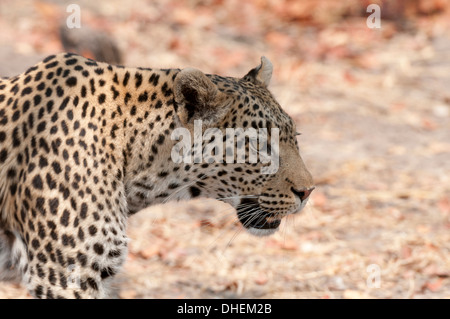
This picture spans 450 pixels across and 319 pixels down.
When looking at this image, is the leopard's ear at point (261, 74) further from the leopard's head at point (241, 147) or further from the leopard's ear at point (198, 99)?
the leopard's ear at point (198, 99)

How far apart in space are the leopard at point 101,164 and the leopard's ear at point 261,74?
0.36m

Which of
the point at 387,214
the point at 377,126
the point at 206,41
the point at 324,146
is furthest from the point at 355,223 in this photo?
the point at 206,41

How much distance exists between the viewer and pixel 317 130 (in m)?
11.5

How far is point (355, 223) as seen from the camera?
9.02 metres

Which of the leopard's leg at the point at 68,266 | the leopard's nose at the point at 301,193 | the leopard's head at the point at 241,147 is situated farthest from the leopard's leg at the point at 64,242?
the leopard's nose at the point at 301,193

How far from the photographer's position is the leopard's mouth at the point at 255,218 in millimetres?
5508

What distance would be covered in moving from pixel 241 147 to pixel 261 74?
2.92ft

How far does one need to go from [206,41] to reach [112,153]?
9508 millimetres

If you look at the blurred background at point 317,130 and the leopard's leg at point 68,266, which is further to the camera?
the blurred background at point 317,130

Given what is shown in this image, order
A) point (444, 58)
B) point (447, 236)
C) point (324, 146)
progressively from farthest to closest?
point (444, 58), point (324, 146), point (447, 236)

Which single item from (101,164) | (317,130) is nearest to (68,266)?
(101,164)

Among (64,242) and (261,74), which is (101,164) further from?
(261,74)

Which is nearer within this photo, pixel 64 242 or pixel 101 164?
pixel 64 242

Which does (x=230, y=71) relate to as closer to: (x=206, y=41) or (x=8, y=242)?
(x=206, y=41)
